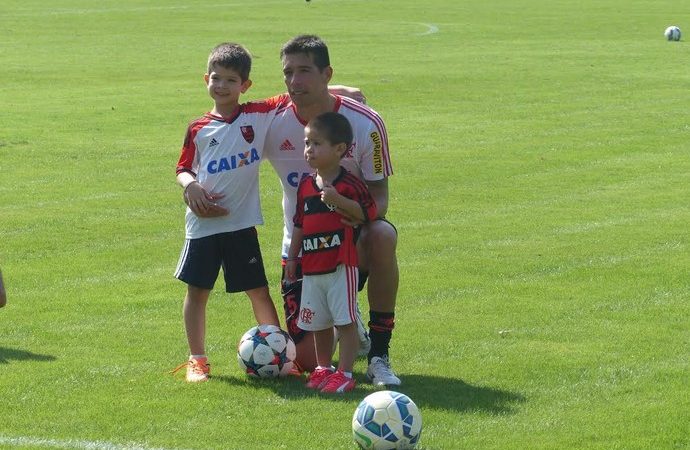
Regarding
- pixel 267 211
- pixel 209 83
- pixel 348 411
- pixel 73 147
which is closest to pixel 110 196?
pixel 267 211

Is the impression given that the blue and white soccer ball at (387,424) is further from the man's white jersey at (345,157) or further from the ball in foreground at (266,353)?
the man's white jersey at (345,157)

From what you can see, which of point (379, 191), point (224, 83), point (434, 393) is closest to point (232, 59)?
point (224, 83)

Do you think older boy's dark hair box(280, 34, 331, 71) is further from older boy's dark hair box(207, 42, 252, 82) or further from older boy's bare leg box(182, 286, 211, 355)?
older boy's bare leg box(182, 286, 211, 355)

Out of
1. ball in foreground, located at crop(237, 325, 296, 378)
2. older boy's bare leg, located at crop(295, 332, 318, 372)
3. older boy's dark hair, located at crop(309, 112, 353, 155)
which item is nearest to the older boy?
ball in foreground, located at crop(237, 325, 296, 378)

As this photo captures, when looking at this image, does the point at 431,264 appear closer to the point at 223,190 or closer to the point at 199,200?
the point at 223,190

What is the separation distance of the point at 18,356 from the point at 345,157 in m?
2.48

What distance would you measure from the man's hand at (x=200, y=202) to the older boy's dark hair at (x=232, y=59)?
71cm

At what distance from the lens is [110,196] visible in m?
15.6

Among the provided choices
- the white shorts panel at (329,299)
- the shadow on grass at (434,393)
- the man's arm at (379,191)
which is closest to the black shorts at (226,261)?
the white shorts panel at (329,299)

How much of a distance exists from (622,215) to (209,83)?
6.97m

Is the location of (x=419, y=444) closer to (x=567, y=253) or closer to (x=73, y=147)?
(x=567, y=253)

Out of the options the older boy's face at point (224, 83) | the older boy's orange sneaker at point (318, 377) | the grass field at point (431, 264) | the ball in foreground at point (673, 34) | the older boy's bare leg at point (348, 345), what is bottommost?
the ball in foreground at point (673, 34)

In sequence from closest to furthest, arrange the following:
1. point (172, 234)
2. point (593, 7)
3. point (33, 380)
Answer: point (33, 380)
point (172, 234)
point (593, 7)

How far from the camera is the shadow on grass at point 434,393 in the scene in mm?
7641
